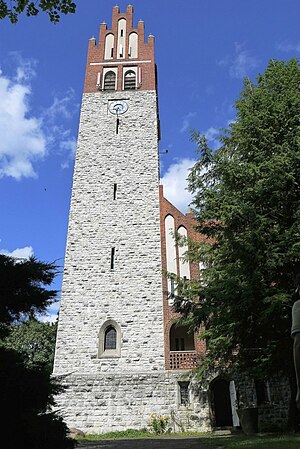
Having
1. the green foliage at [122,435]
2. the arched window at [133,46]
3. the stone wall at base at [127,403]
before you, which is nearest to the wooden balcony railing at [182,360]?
the stone wall at base at [127,403]

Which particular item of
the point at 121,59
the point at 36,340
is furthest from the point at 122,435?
the point at 121,59

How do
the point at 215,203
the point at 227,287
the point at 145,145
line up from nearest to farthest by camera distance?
the point at 227,287
the point at 215,203
the point at 145,145

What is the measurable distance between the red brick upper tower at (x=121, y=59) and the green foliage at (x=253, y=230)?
35.3ft

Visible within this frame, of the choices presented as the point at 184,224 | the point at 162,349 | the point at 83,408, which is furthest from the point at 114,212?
the point at 83,408

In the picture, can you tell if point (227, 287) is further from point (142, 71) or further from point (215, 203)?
point (142, 71)

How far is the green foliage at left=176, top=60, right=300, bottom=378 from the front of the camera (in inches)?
379

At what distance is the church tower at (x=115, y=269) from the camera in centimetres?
1405

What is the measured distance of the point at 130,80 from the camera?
22.5 metres

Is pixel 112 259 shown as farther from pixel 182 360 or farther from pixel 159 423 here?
pixel 159 423

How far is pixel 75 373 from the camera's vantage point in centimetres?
1455

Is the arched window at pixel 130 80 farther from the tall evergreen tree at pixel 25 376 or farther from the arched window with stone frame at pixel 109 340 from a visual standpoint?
the tall evergreen tree at pixel 25 376

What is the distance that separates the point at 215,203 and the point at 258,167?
5.36 feet

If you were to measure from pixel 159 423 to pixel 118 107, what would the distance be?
51.6 ft

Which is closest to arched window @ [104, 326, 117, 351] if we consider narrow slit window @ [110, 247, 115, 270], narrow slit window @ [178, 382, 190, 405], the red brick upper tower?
narrow slit window @ [110, 247, 115, 270]
